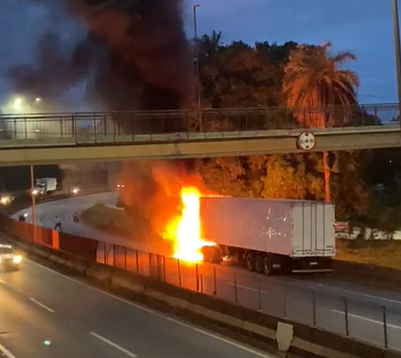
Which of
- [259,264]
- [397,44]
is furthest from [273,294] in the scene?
[259,264]

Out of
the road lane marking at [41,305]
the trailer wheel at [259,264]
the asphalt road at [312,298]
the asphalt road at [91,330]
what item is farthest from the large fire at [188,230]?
the asphalt road at [91,330]

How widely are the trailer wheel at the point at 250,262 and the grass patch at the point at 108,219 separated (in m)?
28.6

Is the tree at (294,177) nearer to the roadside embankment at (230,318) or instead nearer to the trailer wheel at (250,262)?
the trailer wheel at (250,262)

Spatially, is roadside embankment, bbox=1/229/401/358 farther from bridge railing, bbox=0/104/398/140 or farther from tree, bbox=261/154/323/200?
tree, bbox=261/154/323/200

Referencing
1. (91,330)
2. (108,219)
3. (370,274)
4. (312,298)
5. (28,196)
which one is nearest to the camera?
(312,298)

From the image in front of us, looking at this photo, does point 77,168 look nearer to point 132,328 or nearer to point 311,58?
point 311,58

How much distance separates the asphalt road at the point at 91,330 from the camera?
1655 centimetres

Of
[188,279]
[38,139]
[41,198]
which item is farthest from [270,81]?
[41,198]

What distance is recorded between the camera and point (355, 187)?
48281 millimetres

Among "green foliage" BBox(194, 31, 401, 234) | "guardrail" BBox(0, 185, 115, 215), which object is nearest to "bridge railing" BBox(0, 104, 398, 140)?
"green foliage" BBox(194, 31, 401, 234)

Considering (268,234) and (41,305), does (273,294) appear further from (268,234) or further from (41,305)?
(268,234)

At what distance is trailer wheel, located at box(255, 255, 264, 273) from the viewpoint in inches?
1355

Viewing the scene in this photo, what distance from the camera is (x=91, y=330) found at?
65.1 feet

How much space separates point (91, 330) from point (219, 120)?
95.0 feet
